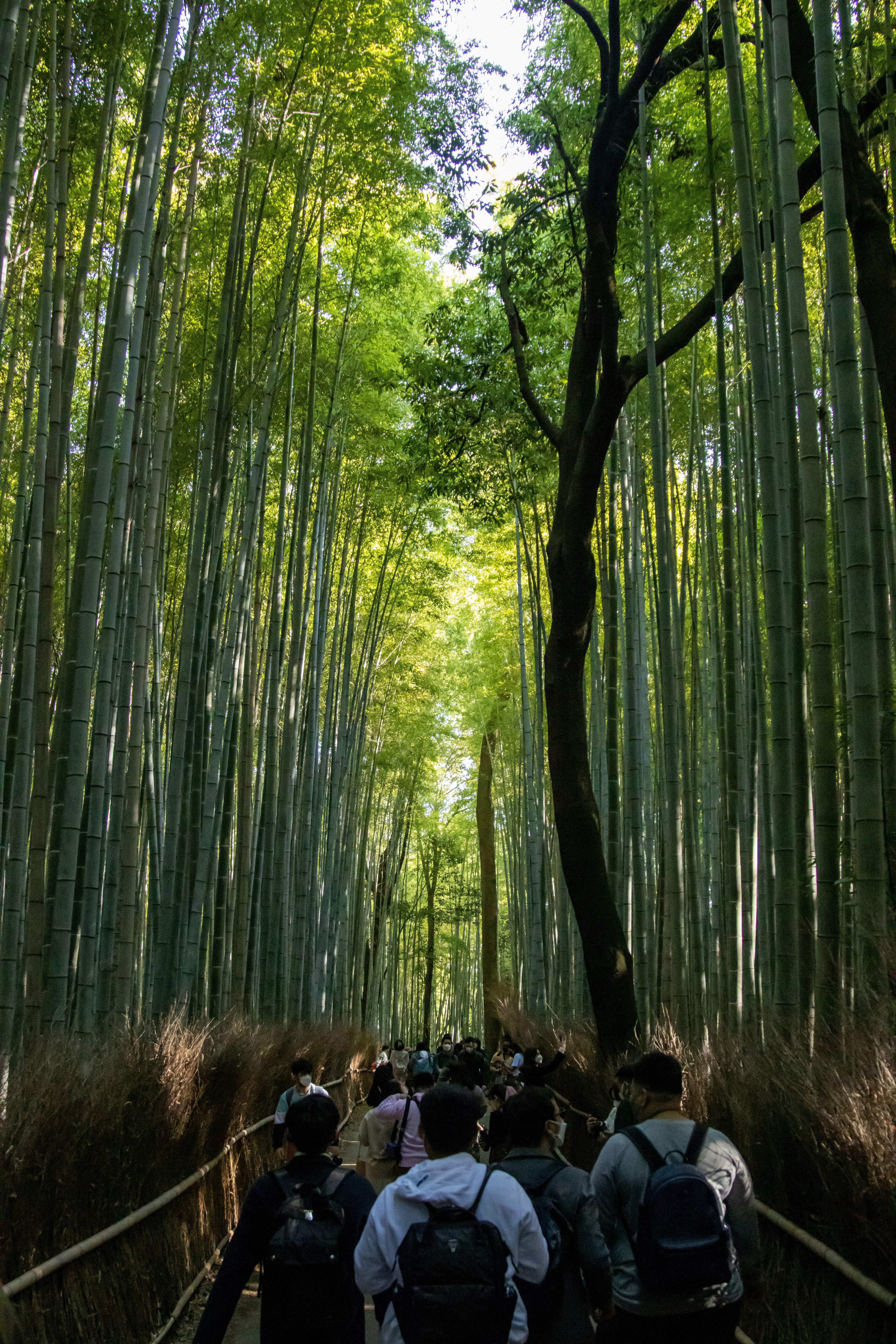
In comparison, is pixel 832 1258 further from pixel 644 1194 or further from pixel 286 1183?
pixel 286 1183

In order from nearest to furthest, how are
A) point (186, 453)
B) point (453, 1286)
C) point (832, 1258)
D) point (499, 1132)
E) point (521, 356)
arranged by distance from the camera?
point (453, 1286) < point (832, 1258) < point (499, 1132) < point (521, 356) < point (186, 453)

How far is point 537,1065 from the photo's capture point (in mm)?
4867

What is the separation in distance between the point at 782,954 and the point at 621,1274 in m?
1.56

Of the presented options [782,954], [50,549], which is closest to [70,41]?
[50,549]

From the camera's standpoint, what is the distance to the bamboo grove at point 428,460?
3.62m

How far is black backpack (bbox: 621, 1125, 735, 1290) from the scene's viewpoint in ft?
6.00

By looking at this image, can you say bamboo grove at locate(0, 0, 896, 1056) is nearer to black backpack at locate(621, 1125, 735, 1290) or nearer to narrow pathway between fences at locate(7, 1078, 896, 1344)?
narrow pathway between fences at locate(7, 1078, 896, 1344)

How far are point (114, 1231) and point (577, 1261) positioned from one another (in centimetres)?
148

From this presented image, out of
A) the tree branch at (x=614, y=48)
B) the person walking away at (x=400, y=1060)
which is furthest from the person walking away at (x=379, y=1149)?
the person walking away at (x=400, y=1060)

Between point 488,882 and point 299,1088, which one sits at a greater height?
point 488,882

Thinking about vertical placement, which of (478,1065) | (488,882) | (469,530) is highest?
(469,530)

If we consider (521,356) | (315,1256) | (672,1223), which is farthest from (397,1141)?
(521,356)

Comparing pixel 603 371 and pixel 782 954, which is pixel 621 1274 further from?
pixel 603 371

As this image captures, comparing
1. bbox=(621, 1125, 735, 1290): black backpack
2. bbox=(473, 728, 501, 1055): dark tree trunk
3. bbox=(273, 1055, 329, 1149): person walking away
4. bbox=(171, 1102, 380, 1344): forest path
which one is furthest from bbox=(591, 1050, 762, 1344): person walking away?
bbox=(473, 728, 501, 1055): dark tree trunk
